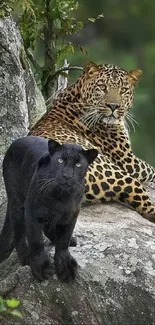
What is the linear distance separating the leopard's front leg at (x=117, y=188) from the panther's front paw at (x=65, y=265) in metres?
2.13

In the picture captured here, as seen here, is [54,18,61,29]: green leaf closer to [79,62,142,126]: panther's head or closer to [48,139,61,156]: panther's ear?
[79,62,142,126]: panther's head

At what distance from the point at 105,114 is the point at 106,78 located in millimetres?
396

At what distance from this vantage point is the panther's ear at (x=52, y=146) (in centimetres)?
948

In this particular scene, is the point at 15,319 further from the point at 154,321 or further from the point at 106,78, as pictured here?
the point at 106,78

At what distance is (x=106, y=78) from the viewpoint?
43.3 feet

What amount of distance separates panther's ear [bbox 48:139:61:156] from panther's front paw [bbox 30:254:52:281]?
2.80 feet

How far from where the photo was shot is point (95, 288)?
10070 millimetres

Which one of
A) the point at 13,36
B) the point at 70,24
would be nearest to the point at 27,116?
the point at 13,36

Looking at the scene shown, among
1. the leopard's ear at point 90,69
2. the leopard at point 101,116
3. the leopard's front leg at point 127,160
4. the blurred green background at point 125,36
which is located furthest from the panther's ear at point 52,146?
the blurred green background at point 125,36

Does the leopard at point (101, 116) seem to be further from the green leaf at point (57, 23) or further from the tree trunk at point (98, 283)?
the tree trunk at point (98, 283)

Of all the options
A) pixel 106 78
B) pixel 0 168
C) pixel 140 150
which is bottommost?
pixel 140 150

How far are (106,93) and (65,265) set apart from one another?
362cm

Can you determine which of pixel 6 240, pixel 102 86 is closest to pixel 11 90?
pixel 102 86

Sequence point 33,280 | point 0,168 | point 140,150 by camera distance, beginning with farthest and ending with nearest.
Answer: point 140,150, point 0,168, point 33,280
